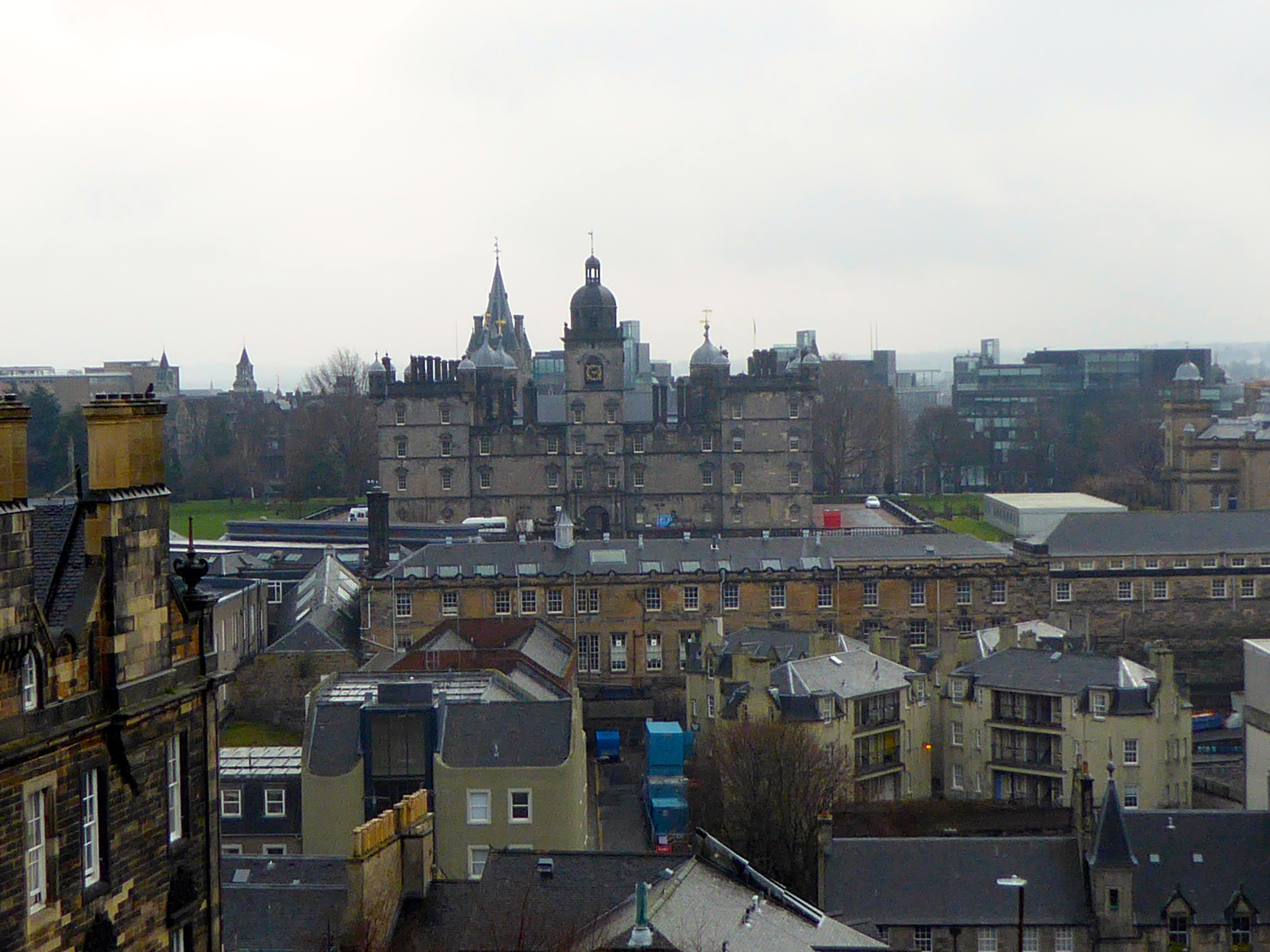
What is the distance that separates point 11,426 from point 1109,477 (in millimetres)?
127875

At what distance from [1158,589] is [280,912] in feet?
166

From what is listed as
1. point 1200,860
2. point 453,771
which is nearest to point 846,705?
point 1200,860

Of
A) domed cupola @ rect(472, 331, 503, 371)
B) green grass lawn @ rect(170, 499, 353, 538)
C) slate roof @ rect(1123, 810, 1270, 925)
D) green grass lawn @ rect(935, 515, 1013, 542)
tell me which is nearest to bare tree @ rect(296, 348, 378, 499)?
green grass lawn @ rect(170, 499, 353, 538)

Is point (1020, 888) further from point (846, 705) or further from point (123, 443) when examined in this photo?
point (123, 443)

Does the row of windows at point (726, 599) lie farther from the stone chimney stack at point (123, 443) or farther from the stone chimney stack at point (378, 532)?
the stone chimney stack at point (123, 443)

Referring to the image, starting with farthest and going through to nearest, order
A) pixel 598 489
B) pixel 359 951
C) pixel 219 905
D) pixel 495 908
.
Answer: pixel 598 489 < pixel 495 908 < pixel 359 951 < pixel 219 905

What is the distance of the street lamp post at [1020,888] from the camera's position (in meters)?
28.8

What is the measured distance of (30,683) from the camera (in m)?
12.6

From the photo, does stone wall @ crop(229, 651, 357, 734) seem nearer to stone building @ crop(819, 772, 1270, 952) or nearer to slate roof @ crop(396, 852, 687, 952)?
stone building @ crop(819, 772, 1270, 952)

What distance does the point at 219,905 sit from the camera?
15.3 meters

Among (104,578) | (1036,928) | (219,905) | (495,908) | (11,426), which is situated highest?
(11,426)

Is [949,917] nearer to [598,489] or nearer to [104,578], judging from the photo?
[104,578]

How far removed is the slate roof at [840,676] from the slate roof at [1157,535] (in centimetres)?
2055

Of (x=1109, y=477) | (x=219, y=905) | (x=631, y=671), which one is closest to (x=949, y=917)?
(x=219, y=905)
